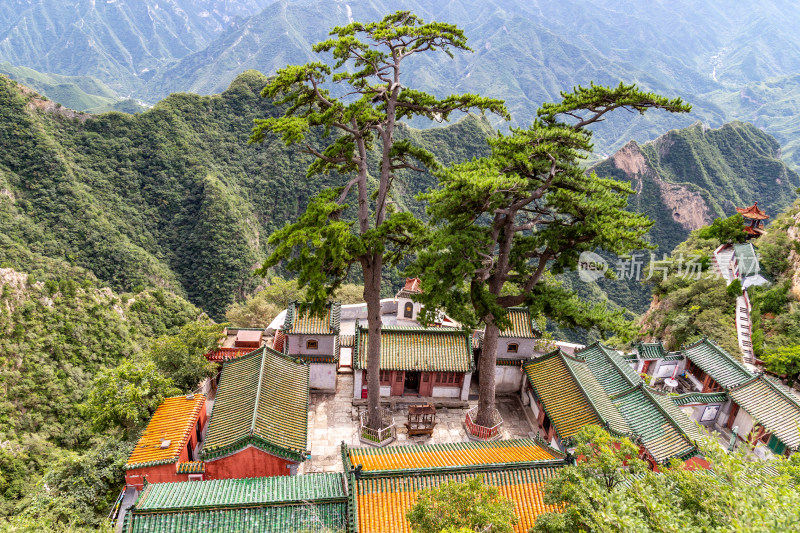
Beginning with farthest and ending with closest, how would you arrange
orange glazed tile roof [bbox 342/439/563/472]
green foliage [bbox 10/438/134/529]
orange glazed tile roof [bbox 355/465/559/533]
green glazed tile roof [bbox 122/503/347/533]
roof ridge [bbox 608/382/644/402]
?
1. roof ridge [bbox 608/382/644/402]
2. green foliage [bbox 10/438/134/529]
3. orange glazed tile roof [bbox 342/439/563/472]
4. orange glazed tile roof [bbox 355/465/559/533]
5. green glazed tile roof [bbox 122/503/347/533]

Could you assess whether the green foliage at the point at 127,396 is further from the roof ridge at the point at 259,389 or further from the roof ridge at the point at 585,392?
the roof ridge at the point at 585,392

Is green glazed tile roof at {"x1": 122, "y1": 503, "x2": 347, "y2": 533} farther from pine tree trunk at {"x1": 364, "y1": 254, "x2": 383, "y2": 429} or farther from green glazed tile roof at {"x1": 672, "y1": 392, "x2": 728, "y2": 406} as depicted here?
green glazed tile roof at {"x1": 672, "y1": 392, "x2": 728, "y2": 406}

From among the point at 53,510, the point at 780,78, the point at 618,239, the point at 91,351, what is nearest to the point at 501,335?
the point at 618,239

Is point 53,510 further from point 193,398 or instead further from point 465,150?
point 465,150

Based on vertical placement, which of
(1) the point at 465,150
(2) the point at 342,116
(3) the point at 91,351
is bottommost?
(3) the point at 91,351

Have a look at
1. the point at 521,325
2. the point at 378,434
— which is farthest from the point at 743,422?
the point at 378,434

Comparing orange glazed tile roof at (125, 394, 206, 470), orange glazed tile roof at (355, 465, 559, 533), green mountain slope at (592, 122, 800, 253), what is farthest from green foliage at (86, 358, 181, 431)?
green mountain slope at (592, 122, 800, 253)
